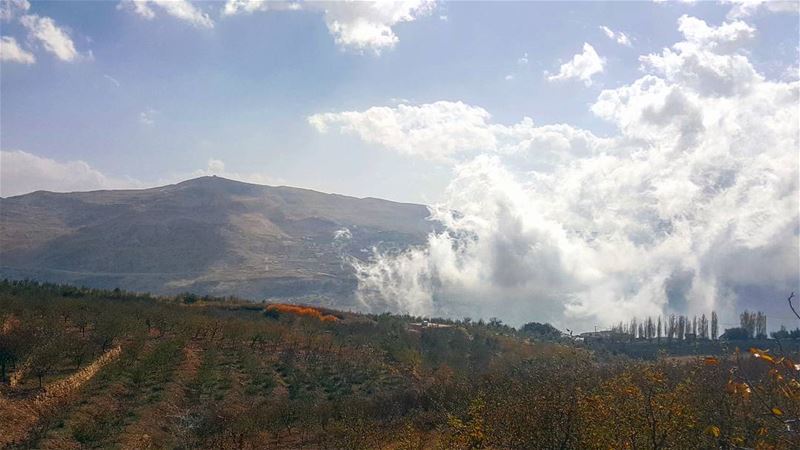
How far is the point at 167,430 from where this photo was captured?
25.1 meters

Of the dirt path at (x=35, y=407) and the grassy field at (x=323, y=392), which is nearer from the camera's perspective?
the grassy field at (x=323, y=392)

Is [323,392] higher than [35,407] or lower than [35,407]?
lower

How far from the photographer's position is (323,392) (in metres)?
36.2

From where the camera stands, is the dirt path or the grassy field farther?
the dirt path

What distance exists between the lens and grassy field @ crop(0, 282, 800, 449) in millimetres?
10469

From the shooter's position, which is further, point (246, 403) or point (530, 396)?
point (246, 403)

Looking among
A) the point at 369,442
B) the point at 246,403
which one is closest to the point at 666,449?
the point at 369,442

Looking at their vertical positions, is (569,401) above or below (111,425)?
above

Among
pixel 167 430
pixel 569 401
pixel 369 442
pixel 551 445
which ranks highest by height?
pixel 569 401

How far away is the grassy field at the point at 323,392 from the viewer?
1047cm

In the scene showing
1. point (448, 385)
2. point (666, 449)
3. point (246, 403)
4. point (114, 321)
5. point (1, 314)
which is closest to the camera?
point (666, 449)

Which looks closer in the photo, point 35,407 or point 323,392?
point 35,407

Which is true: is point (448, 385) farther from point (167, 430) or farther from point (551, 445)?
point (551, 445)

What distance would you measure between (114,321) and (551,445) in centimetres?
3617
